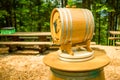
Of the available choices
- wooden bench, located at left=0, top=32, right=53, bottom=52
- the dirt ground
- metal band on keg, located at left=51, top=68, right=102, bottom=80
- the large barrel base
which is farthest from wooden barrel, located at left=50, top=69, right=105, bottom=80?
wooden bench, located at left=0, top=32, right=53, bottom=52

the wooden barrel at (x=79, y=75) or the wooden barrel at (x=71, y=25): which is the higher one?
the wooden barrel at (x=71, y=25)

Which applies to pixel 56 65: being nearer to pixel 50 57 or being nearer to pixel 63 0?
pixel 50 57

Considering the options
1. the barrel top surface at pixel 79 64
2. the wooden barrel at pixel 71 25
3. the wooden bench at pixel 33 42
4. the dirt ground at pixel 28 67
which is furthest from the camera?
the wooden bench at pixel 33 42

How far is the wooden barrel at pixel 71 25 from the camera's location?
2.21 metres

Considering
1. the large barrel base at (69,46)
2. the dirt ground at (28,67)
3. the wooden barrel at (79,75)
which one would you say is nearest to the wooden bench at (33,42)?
the dirt ground at (28,67)

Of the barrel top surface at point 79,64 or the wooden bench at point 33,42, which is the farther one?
the wooden bench at point 33,42

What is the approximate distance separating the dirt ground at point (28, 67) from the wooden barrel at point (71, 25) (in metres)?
2.26

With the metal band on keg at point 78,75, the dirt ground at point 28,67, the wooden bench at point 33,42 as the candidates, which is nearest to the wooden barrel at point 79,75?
the metal band on keg at point 78,75

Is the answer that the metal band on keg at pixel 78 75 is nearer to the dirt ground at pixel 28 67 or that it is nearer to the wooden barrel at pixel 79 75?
the wooden barrel at pixel 79 75

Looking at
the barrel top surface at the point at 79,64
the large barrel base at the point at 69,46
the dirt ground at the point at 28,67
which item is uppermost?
the large barrel base at the point at 69,46

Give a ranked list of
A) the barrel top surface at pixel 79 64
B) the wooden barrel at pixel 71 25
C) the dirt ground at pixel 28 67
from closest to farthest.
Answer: the barrel top surface at pixel 79 64, the wooden barrel at pixel 71 25, the dirt ground at pixel 28 67

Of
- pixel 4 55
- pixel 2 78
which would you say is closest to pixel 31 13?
pixel 4 55

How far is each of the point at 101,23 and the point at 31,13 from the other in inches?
127

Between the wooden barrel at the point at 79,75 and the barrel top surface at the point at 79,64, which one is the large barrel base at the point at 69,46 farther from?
the wooden barrel at the point at 79,75
